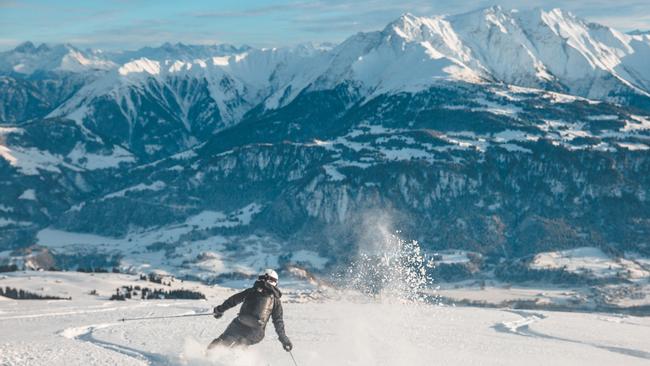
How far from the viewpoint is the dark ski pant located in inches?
1927

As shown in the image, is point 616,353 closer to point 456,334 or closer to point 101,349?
point 456,334

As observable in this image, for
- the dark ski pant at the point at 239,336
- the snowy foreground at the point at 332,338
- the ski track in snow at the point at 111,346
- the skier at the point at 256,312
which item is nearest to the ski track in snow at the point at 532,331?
the snowy foreground at the point at 332,338

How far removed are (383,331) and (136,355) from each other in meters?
24.3

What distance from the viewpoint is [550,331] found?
9025 centimetres

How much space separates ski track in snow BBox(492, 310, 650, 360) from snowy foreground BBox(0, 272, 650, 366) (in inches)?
4.7

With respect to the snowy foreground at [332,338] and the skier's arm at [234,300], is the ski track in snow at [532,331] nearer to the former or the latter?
the snowy foreground at [332,338]

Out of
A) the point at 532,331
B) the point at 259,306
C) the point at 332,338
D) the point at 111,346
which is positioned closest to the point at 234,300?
the point at 259,306

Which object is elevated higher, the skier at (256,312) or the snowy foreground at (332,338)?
the skier at (256,312)

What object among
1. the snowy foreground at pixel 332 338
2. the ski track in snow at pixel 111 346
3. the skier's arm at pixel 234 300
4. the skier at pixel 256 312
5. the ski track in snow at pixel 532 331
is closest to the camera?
the skier's arm at pixel 234 300

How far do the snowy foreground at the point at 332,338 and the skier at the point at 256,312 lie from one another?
132cm

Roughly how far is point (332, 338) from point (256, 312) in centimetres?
2148

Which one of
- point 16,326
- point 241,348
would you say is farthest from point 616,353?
point 16,326

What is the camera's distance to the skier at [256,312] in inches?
1887

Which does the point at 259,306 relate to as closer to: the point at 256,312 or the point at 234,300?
the point at 256,312
